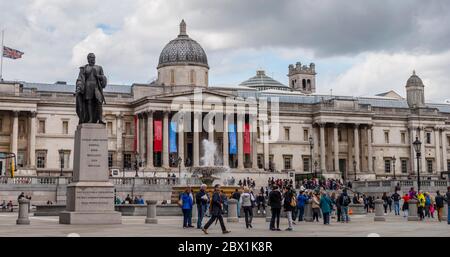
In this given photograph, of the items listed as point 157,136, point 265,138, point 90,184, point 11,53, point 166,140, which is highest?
point 11,53

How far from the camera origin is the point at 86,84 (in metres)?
29.0

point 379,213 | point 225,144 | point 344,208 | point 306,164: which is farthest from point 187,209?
point 306,164

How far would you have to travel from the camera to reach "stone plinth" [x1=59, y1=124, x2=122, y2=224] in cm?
2825

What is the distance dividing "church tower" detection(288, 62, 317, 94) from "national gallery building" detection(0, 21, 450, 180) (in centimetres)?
3841

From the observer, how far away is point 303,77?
150875mm

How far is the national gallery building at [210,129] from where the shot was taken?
89250 mm

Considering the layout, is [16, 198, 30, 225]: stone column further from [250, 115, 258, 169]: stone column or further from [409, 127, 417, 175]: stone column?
[409, 127, 417, 175]: stone column

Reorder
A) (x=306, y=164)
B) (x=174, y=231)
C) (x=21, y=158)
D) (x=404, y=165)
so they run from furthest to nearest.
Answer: (x=404, y=165) < (x=306, y=164) < (x=21, y=158) < (x=174, y=231)

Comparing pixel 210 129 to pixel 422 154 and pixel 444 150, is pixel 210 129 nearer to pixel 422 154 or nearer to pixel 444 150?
pixel 422 154

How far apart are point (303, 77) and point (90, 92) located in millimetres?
124068

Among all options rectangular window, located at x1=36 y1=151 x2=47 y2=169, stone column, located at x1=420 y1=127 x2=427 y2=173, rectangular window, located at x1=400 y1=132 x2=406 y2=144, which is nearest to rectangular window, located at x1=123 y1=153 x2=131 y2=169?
rectangular window, located at x1=36 y1=151 x2=47 y2=169

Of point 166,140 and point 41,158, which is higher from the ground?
point 166,140
